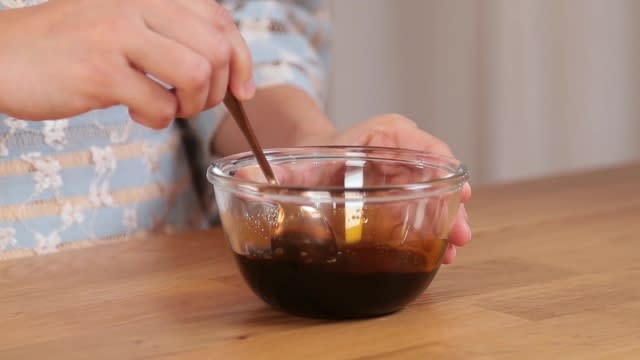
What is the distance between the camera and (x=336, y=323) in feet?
2.45

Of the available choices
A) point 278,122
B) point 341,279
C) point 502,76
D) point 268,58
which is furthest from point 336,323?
point 502,76

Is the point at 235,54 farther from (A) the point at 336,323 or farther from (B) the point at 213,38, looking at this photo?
(A) the point at 336,323

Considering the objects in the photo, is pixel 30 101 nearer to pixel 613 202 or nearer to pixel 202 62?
pixel 202 62

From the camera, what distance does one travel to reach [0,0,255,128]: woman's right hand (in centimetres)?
76

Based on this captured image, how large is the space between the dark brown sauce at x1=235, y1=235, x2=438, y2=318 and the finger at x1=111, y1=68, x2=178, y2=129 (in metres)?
0.12

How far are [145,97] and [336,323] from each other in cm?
20

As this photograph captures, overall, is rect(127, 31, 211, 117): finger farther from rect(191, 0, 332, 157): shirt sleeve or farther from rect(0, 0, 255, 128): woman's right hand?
rect(191, 0, 332, 157): shirt sleeve

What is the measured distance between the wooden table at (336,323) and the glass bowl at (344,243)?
0.02 metres

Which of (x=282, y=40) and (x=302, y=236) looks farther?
(x=282, y=40)

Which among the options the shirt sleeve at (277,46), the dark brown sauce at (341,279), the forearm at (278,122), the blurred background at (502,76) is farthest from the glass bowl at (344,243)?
the blurred background at (502,76)

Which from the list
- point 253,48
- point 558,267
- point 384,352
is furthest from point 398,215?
point 253,48

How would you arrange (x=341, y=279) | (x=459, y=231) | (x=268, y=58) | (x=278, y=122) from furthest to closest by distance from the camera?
(x=268, y=58) → (x=278, y=122) → (x=459, y=231) → (x=341, y=279)

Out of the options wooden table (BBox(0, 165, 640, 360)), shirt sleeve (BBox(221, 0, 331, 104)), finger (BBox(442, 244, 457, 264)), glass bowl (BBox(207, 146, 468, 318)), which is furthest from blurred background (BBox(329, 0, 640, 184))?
A: glass bowl (BBox(207, 146, 468, 318))

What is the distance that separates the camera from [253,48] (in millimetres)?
1411
